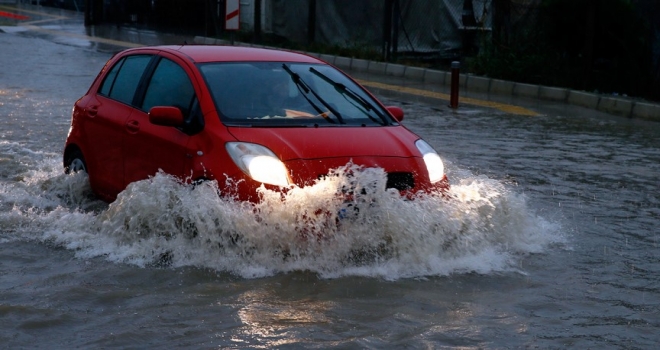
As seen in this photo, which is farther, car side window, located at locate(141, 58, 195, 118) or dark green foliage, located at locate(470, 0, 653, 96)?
dark green foliage, located at locate(470, 0, 653, 96)

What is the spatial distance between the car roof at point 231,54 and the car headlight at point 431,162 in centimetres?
136

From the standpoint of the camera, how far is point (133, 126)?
25.1 feet

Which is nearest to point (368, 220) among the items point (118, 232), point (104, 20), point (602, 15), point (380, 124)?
point (380, 124)

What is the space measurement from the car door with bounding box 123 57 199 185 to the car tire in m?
0.93

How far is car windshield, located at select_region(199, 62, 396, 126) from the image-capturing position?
721 centimetres

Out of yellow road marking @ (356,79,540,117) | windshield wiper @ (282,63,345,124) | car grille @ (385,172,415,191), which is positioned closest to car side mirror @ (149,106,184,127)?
windshield wiper @ (282,63,345,124)

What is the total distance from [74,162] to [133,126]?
126cm

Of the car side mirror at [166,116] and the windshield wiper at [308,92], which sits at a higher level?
the windshield wiper at [308,92]

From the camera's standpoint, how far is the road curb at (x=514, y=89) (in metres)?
16.1

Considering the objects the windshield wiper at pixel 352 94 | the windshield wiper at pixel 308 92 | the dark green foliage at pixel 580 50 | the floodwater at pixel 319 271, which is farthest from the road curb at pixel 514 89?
the windshield wiper at pixel 308 92

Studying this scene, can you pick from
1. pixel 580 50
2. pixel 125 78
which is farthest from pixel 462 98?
pixel 125 78

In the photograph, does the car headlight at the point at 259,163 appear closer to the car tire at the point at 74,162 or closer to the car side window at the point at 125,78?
the car side window at the point at 125,78

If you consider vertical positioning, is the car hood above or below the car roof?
below

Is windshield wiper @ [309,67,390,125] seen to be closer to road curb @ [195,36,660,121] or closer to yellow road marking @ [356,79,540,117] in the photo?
yellow road marking @ [356,79,540,117]
